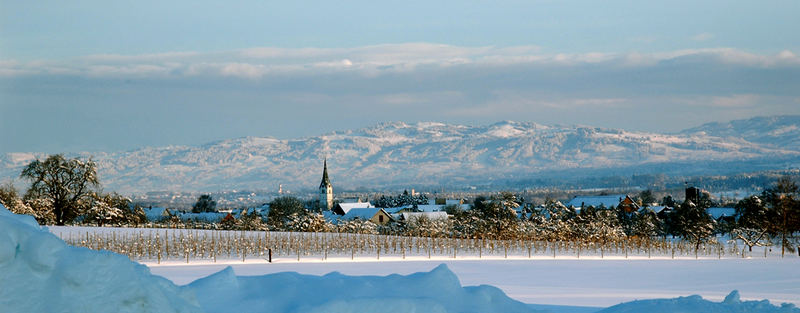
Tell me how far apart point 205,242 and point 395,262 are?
864 centimetres

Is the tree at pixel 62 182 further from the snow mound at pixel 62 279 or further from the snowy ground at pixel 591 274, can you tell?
the snow mound at pixel 62 279

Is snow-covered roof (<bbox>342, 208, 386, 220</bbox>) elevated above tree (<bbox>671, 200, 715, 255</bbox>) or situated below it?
below

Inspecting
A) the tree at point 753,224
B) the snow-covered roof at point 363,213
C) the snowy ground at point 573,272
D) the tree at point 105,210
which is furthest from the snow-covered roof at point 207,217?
the tree at point 753,224

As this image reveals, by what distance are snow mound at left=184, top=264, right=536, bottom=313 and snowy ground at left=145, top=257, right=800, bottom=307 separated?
7212 millimetres

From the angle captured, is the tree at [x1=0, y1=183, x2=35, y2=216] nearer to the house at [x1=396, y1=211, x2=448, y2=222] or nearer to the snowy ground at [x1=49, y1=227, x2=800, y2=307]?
the snowy ground at [x1=49, y1=227, x2=800, y2=307]

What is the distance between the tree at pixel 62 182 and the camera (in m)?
39.4

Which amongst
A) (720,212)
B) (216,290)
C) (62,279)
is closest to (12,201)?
(216,290)

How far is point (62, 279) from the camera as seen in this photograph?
487 cm

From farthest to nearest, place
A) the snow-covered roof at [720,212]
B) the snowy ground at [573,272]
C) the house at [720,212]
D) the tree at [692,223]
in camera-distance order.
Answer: the snow-covered roof at [720,212]
the house at [720,212]
the tree at [692,223]
the snowy ground at [573,272]

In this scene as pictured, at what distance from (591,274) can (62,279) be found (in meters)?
20.6

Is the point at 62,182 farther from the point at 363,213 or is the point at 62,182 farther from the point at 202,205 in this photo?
the point at 202,205

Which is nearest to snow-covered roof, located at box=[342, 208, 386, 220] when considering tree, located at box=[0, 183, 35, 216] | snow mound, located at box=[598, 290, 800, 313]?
tree, located at box=[0, 183, 35, 216]

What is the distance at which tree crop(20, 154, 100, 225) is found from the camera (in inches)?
1553

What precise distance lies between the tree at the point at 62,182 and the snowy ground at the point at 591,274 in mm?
14911
